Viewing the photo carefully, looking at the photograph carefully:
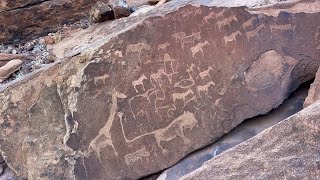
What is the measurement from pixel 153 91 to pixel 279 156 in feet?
4.28

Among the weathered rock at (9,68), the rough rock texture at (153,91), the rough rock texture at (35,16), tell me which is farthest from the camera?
the rough rock texture at (35,16)

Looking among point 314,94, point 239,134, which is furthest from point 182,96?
point 314,94

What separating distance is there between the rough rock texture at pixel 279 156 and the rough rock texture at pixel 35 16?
352cm

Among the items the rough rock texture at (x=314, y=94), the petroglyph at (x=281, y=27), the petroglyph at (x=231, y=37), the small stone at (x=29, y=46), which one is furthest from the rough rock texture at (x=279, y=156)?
the small stone at (x=29, y=46)

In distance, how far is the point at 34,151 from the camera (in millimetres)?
2539

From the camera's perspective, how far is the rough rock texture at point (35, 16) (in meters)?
4.49

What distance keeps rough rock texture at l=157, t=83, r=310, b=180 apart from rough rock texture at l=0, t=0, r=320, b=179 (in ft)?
0.16

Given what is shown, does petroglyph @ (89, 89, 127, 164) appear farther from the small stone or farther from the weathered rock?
the small stone

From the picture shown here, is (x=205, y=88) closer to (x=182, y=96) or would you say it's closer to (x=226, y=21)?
(x=182, y=96)

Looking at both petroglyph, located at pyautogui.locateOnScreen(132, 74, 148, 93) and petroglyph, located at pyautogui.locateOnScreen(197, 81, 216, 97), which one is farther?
petroglyph, located at pyautogui.locateOnScreen(197, 81, 216, 97)

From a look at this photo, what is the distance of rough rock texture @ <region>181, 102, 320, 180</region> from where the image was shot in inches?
52.6

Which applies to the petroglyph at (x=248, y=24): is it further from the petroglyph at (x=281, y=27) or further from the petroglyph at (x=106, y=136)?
the petroglyph at (x=106, y=136)

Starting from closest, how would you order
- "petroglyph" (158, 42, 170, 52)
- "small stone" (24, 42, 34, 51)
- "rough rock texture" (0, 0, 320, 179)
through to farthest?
"rough rock texture" (0, 0, 320, 179) < "petroglyph" (158, 42, 170, 52) < "small stone" (24, 42, 34, 51)

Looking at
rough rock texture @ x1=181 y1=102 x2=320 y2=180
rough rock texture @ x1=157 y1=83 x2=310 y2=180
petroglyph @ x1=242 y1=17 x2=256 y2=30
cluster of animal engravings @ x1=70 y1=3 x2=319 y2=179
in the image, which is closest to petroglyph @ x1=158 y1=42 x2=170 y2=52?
cluster of animal engravings @ x1=70 y1=3 x2=319 y2=179
